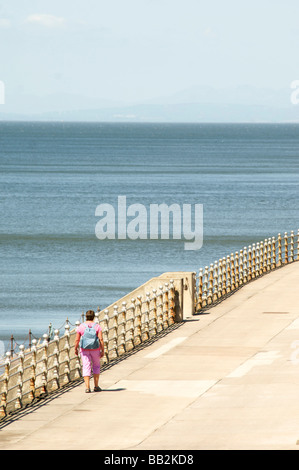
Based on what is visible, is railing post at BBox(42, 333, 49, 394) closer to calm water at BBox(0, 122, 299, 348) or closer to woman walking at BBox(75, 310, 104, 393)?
woman walking at BBox(75, 310, 104, 393)

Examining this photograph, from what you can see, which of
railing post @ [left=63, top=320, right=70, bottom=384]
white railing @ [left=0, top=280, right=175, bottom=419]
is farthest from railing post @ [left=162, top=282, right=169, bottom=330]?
railing post @ [left=63, top=320, right=70, bottom=384]

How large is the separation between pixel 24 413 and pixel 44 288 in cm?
3600

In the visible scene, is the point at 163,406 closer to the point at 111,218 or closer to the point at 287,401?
the point at 287,401

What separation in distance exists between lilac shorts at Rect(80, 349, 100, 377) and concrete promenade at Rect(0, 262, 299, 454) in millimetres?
410

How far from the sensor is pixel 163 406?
53.9ft

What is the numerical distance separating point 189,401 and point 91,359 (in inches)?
77.0

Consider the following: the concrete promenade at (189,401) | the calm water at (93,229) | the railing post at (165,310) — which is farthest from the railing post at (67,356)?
the calm water at (93,229)

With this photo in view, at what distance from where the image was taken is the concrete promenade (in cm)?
1418

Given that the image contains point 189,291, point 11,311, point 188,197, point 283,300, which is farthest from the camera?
point 188,197

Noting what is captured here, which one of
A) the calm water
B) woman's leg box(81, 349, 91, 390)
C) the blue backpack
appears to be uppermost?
the blue backpack

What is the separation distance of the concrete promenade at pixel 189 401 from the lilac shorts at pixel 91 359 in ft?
1.34

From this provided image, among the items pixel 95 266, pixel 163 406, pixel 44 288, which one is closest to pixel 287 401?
pixel 163 406

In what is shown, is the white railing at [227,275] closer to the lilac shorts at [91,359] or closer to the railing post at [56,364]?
the railing post at [56,364]
